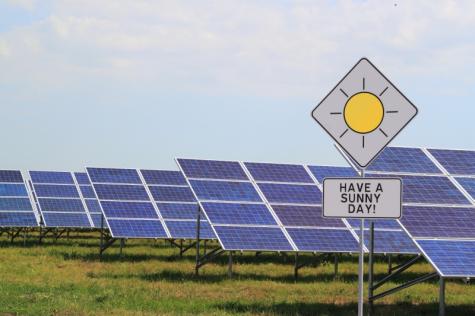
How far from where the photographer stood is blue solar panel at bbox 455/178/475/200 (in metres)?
15.8

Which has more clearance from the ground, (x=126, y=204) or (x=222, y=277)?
(x=126, y=204)

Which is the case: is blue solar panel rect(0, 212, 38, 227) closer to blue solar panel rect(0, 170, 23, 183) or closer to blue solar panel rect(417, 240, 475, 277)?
blue solar panel rect(0, 170, 23, 183)

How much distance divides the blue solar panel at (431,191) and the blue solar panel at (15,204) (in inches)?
911

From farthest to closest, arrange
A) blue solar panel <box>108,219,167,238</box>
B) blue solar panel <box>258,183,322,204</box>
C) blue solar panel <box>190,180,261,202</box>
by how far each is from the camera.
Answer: blue solar panel <box>108,219,167,238</box>, blue solar panel <box>258,183,322,204</box>, blue solar panel <box>190,180,261,202</box>

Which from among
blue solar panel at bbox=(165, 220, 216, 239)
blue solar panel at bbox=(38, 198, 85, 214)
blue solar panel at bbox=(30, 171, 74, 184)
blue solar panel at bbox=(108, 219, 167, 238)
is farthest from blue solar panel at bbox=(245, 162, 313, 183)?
blue solar panel at bbox=(30, 171, 74, 184)

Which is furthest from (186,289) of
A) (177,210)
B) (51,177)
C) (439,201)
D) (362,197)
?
(51,177)

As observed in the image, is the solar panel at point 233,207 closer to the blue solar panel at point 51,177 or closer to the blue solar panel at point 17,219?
the blue solar panel at point 17,219

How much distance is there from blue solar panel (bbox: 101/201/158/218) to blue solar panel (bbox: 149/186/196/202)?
1.08 m

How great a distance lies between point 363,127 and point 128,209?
64.4 feet

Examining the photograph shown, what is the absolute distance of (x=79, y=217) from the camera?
113 feet

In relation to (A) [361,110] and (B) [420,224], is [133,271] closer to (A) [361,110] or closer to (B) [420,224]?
(B) [420,224]

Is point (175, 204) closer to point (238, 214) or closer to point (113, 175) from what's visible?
point (113, 175)

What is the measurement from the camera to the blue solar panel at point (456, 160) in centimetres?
1684

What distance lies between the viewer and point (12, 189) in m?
37.0
